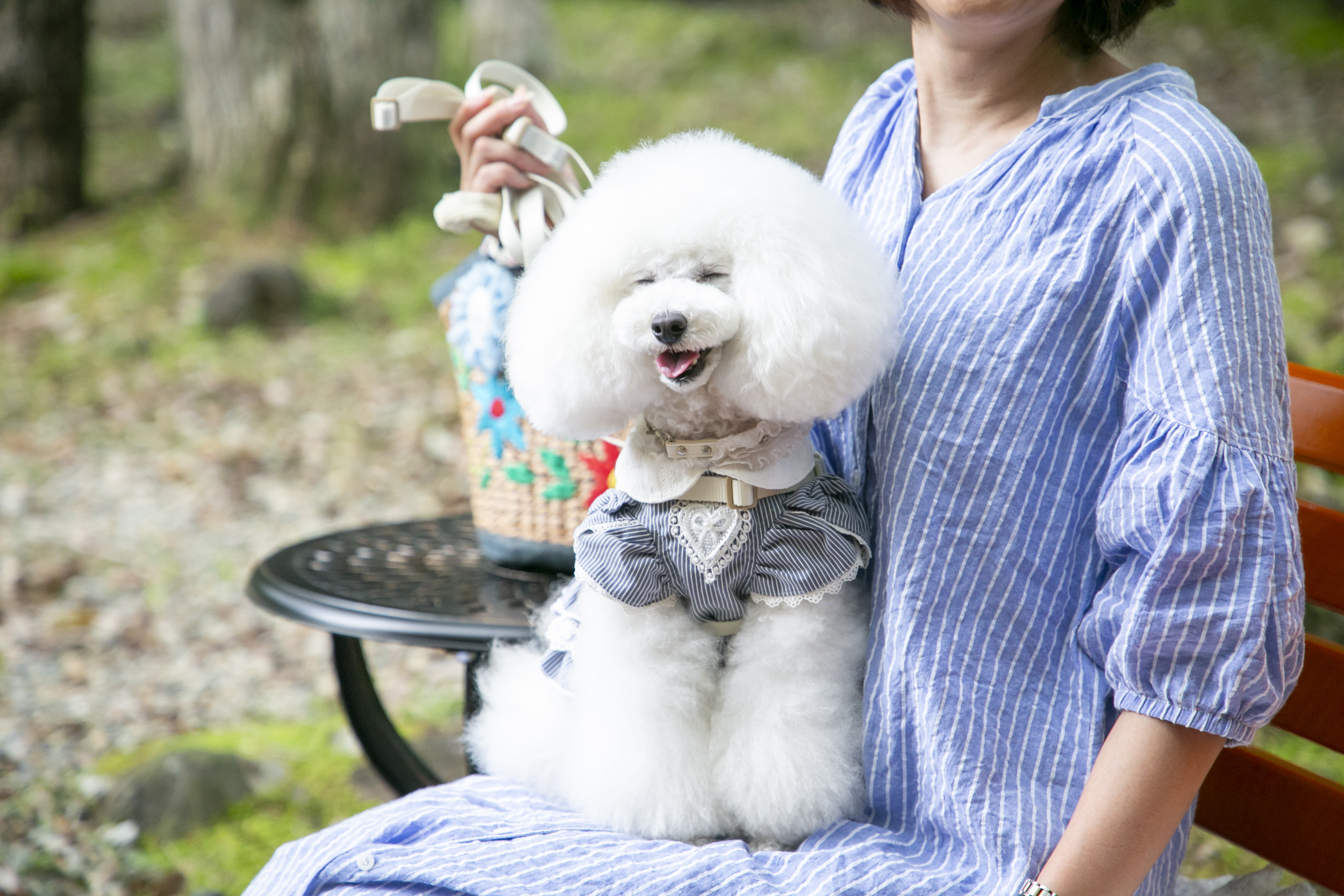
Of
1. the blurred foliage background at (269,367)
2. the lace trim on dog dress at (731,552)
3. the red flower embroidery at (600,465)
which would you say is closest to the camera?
the lace trim on dog dress at (731,552)

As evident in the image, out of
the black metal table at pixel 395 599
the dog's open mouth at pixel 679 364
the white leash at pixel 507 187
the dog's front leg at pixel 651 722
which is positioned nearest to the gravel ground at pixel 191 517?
the black metal table at pixel 395 599

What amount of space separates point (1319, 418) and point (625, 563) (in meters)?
0.73

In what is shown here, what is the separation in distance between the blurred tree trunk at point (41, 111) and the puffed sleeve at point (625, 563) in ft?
15.4

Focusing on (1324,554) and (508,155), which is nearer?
(1324,554)

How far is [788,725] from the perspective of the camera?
976 mm

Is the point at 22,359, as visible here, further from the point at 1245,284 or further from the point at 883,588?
the point at 1245,284

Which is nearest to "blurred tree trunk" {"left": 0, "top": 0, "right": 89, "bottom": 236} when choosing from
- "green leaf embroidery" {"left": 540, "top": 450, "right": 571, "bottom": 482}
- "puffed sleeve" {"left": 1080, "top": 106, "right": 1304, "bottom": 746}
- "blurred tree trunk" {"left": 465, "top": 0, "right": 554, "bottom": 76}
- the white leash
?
"blurred tree trunk" {"left": 465, "top": 0, "right": 554, "bottom": 76}

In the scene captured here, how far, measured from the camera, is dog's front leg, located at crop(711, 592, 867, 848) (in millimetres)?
969

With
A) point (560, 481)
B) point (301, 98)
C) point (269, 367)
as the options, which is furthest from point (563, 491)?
point (301, 98)

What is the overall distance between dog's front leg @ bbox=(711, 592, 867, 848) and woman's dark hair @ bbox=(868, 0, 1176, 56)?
23.7 inches

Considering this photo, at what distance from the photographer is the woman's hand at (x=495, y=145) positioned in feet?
4.27

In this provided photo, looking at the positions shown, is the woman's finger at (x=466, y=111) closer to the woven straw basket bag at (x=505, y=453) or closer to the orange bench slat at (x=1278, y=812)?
the woven straw basket bag at (x=505, y=453)

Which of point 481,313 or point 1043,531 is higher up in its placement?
point 481,313

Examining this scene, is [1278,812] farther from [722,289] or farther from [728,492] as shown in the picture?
[722,289]
